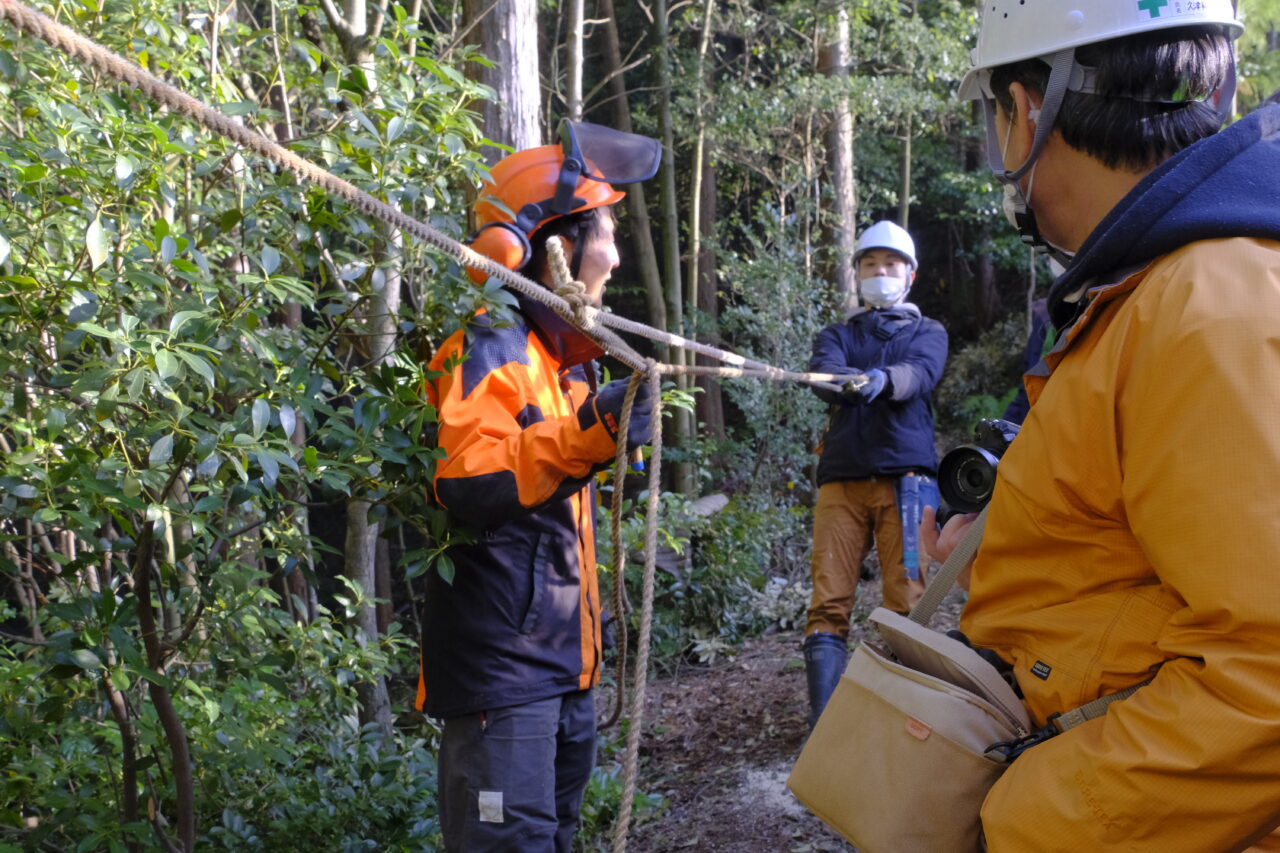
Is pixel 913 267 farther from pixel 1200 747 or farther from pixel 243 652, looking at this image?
pixel 1200 747

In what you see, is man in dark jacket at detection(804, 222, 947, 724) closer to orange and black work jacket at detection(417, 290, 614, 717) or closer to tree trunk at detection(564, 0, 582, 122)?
orange and black work jacket at detection(417, 290, 614, 717)

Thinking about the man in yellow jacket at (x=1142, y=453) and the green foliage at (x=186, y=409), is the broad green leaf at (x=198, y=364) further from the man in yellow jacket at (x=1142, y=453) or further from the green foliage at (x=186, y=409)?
the man in yellow jacket at (x=1142, y=453)

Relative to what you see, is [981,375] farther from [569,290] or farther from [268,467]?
[268,467]

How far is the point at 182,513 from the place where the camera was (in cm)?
217

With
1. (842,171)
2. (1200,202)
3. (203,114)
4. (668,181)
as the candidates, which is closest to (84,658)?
(203,114)

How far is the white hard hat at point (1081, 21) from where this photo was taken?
1.34 metres

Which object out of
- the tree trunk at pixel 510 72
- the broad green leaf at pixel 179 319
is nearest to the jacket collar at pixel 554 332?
the broad green leaf at pixel 179 319

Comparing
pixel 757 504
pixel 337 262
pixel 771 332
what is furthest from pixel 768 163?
pixel 337 262

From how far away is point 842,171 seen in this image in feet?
35.8

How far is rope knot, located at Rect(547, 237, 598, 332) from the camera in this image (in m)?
2.27

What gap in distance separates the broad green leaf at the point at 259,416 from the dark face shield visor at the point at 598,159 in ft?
3.27

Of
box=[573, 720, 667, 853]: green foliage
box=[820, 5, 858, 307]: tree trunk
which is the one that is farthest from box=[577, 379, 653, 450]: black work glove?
box=[820, 5, 858, 307]: tree trunk

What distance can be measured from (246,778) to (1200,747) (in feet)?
10.5

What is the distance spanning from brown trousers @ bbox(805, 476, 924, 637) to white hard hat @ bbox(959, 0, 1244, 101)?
3.17m
